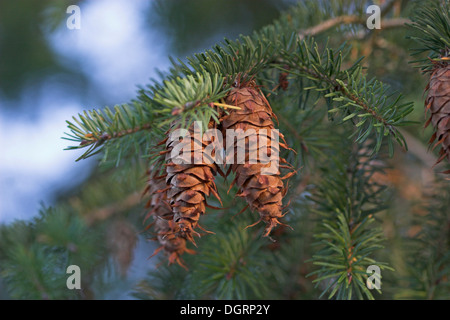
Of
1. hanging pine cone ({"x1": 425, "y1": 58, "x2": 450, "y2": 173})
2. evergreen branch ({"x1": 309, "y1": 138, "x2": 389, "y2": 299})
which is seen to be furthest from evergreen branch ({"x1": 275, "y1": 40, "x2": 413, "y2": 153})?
evergreen branch ({"x1": 309, "y1": 138, "x2": 389, "y2": 299})

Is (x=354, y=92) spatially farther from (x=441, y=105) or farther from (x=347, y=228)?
(x=347, y=228)

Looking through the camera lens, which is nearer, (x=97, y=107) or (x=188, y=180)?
(x=188, y=180)

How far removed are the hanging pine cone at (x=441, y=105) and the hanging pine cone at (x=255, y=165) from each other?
17cm

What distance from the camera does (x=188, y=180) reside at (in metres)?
0.42

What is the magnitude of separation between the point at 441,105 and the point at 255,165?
198mm

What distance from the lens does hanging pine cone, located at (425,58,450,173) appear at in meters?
0.41

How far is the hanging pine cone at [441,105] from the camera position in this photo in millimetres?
414

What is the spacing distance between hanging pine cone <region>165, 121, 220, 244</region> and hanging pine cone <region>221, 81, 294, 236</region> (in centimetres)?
3

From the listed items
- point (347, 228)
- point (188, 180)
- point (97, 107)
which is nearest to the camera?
point (188, 180)

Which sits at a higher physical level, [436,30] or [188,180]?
[436,30]

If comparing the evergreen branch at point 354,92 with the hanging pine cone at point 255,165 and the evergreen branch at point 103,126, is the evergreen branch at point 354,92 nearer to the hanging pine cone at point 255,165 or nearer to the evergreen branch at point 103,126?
the hanging pine cone at point 255,165

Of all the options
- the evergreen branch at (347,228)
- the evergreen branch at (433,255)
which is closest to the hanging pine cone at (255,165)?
the evergreen branch at (347,228)

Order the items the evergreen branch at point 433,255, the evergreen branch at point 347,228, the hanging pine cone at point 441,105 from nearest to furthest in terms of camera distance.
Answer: the hanging pine cone at point 441,105 → the evergreen branch at point 347,228 → the evergreen branch at point 433,255

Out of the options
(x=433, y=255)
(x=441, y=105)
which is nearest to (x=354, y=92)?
(x=441, y=105)
